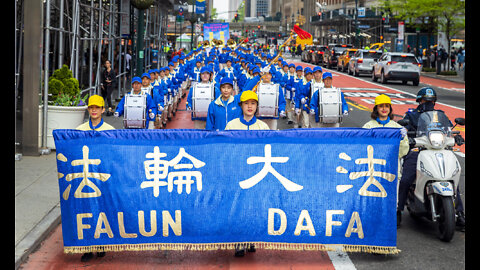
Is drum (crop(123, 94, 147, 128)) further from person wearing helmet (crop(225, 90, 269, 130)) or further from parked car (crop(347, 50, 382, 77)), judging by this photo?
parked car (crop(347, 50, 382, 77))

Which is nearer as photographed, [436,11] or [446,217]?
[446,217]

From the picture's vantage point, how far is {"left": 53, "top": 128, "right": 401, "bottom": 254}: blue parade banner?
21.6ft

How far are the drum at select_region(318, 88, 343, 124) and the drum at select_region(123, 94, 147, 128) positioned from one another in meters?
3.52

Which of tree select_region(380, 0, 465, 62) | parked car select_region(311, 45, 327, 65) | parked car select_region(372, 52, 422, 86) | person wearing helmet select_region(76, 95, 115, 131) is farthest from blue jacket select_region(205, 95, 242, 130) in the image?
parked car select_region(311, 45, 327, 65)

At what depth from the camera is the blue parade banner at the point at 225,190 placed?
21.6 ft

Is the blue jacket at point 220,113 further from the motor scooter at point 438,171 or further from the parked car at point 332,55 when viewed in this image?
the parked car at point 332,55

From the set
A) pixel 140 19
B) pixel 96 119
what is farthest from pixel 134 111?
pixel 140 19

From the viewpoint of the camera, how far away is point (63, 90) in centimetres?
1391

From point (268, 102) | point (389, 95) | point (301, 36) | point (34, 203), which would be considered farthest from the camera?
point (389, 95)

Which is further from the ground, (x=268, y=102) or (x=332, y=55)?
(x=332, y=55)

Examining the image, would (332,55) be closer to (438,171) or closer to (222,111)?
(222,111)

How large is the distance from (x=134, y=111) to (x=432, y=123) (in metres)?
6.44

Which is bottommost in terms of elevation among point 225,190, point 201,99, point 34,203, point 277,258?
point 277,258
